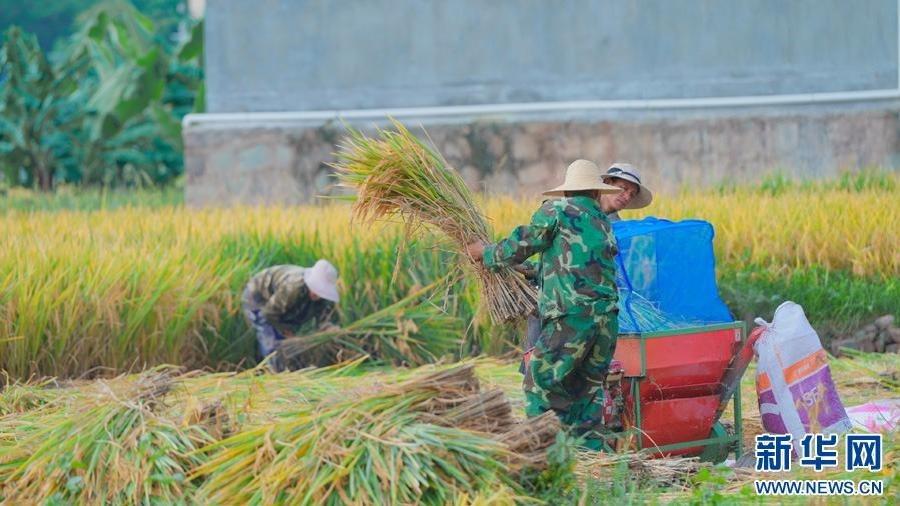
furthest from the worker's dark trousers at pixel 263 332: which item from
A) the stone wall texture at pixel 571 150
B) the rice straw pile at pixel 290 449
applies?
the stone wall texture at pixel 571 150

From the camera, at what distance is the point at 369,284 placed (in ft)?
33.9

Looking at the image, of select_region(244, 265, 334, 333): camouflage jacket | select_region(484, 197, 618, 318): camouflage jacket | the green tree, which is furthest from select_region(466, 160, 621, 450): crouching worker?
the green tree

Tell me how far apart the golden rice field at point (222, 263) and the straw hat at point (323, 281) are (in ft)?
1.47

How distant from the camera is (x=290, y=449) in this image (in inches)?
210

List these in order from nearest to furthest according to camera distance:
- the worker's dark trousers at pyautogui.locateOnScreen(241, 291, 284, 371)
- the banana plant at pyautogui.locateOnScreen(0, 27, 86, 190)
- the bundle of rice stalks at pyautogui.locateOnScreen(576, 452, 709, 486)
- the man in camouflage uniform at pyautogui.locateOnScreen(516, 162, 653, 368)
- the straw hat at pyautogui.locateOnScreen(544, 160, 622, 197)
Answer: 1. the bundle of rice stalks at pyautogui.locateOnScreen(576, 452, 709, 486)
2. the straw hat at pyautogui.locateOnScreen(544, 160, 622, 197)
3. the man in camouflage uniform at pyautogui.locateOnScreen(516, 162, 653, 368)
4. the worker's dark trousers at pyautogui.locateOnScreen(241, 291, 284, 371)
5. the banana plant at pyautogui.locateOnScreen(0, 27, 86, 190)

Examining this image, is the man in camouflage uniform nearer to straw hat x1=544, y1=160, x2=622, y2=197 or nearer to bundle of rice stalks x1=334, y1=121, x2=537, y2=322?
bundle of rice stalks x1=334, y1=121, x2=537, y2=322

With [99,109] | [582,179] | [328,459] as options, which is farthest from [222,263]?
[99,109]

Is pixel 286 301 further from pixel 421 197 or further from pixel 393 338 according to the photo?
pixel 421 197

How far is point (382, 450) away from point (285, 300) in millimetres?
4458

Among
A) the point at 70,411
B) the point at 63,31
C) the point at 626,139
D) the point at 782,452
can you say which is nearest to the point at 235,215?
the point at 626,139

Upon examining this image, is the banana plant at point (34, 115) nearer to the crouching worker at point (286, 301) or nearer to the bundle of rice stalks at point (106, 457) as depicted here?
the crouching worker at point (286, 301)

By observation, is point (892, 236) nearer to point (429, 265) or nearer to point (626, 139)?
point (429, 265)

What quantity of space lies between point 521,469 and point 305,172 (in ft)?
35.0

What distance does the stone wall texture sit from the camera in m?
14.6
